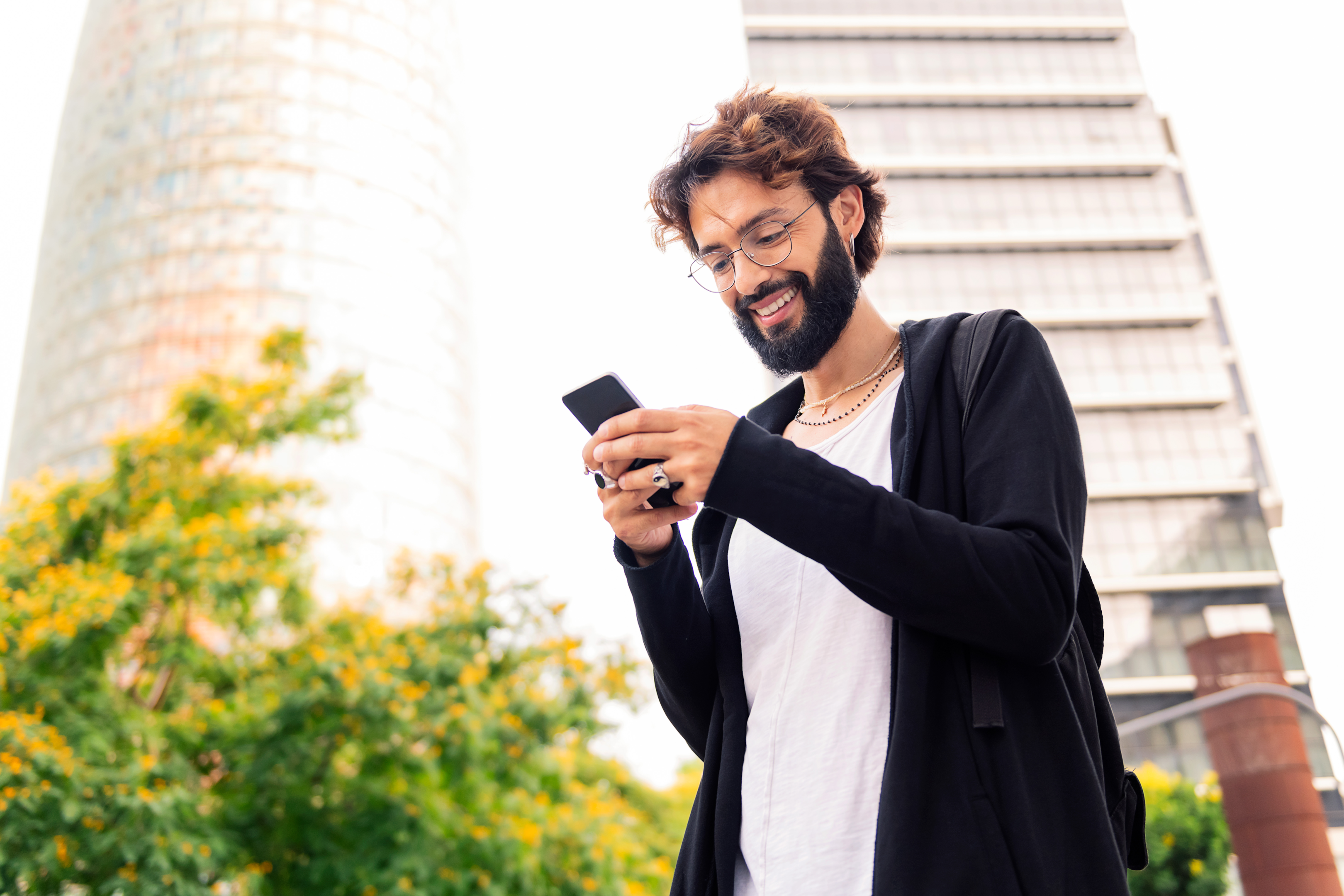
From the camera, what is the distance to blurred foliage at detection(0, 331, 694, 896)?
631 cm

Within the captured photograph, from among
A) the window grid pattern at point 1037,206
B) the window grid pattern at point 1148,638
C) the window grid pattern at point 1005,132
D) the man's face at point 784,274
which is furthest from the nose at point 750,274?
the window grid pattern at point 1005,132

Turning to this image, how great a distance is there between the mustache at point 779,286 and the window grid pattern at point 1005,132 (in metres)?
44.4

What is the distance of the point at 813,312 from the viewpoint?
1.55 metres

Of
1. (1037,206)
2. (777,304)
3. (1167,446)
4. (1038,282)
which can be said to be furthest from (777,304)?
(1037,206)

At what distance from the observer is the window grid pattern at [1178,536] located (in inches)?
1567

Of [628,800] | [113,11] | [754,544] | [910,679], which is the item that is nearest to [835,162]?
[754,544]

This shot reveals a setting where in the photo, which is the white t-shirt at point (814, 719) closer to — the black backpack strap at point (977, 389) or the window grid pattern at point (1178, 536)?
the black backpack strap at point (977, 389)

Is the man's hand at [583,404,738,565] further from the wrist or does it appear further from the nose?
the nose

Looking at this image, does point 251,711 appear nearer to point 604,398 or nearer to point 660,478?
point 604,398

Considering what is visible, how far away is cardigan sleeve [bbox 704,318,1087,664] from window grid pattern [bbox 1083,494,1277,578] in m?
41.8

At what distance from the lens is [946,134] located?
1745 inches

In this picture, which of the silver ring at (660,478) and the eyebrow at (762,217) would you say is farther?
the eyebrow at (762,217)

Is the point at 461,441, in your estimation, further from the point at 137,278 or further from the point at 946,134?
the point at 946,134

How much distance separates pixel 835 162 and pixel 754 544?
2.09ft
